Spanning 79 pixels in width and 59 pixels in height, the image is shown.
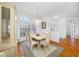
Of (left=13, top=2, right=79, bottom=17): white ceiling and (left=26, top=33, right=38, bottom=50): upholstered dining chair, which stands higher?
(left=13, top=2, right=79, bottom=17): white ceiling

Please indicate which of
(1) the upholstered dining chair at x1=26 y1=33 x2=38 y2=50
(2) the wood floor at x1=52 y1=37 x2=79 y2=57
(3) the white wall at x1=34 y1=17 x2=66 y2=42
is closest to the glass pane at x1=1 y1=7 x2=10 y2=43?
(1) the upholstered dining chair at x1=26 y1=33 x2=38 y2=50

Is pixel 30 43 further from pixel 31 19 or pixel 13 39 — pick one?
pixel 31 19

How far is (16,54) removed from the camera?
1.86m

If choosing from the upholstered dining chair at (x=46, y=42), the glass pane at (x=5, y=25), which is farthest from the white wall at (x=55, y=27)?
the glass pane at (x=5, y=25)

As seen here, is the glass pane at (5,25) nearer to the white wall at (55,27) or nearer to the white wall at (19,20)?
the white wall at (19,20)

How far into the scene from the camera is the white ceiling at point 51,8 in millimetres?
1813

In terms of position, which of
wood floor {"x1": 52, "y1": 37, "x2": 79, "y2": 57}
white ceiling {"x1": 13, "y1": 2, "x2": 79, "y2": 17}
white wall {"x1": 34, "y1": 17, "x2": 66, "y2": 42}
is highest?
white ceiling {"x1": 13, "y1": 2, "x2": 79, "y2": 17}

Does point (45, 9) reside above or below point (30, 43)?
above

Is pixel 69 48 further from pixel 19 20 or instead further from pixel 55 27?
pixel 19 20

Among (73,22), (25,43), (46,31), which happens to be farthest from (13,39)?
(73,22)

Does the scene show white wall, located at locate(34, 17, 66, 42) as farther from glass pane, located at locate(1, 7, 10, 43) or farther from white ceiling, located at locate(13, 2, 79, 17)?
glass pane, located at locate(1, 7, 10, 43)

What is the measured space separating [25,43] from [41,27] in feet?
1.31

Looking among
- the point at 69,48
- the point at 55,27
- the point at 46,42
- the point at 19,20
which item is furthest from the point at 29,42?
the point at 69,48

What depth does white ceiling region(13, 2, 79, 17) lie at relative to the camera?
5.95 feet
